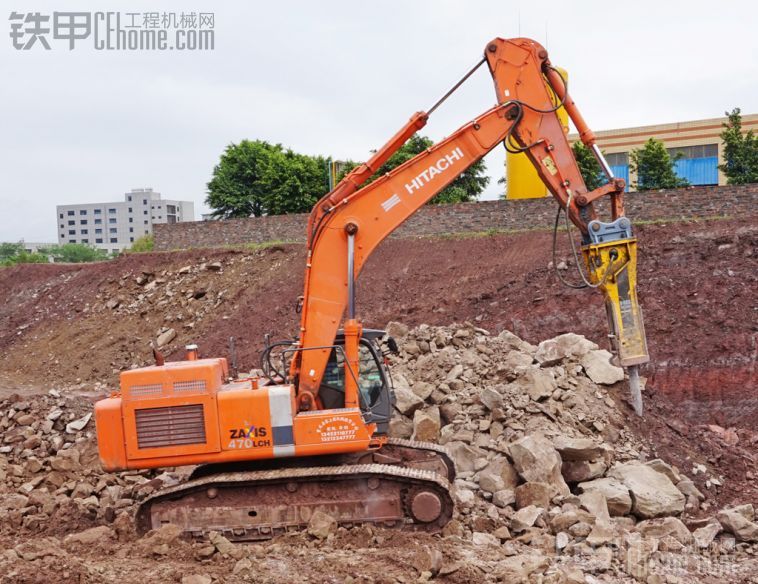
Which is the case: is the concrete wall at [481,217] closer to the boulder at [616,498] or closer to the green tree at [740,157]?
the green tree at [740,157]

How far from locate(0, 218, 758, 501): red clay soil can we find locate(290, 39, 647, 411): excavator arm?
11.5 ft

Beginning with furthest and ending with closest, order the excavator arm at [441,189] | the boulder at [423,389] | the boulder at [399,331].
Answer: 1. the boulder at [399,331]
2. the boulder at [423,389]
3. the excavator arm at [441,189]

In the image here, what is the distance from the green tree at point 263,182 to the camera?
3553cm

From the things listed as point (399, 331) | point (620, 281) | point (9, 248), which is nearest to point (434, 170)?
point (620, 281)

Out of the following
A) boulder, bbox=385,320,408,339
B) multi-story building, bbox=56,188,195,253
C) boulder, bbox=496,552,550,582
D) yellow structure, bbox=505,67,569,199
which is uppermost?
multi-story building, bbox=56,188,195,253

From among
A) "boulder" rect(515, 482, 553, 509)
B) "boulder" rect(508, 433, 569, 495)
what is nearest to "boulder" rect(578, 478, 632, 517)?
A: "boulder" rect(508, 433, 569, 495)

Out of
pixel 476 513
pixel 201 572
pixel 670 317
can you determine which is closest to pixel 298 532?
pixel 201 572

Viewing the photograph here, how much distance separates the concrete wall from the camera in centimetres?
2195

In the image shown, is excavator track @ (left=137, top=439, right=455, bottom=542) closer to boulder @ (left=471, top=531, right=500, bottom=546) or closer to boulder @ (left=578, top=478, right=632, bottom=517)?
boulder @ (left=471, top=531, right=500, bottom=546)

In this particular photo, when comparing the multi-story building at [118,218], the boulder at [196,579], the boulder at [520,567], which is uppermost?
the multi-story building at [118,218]

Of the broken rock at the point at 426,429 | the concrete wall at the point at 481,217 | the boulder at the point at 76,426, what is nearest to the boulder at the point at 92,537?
the boulder at the point at 76,426

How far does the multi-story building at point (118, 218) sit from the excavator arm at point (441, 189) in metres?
115

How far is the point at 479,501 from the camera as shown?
8.75m

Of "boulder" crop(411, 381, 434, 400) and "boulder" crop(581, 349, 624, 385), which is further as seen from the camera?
"boulder" crop(581, 349, 624, 385)
